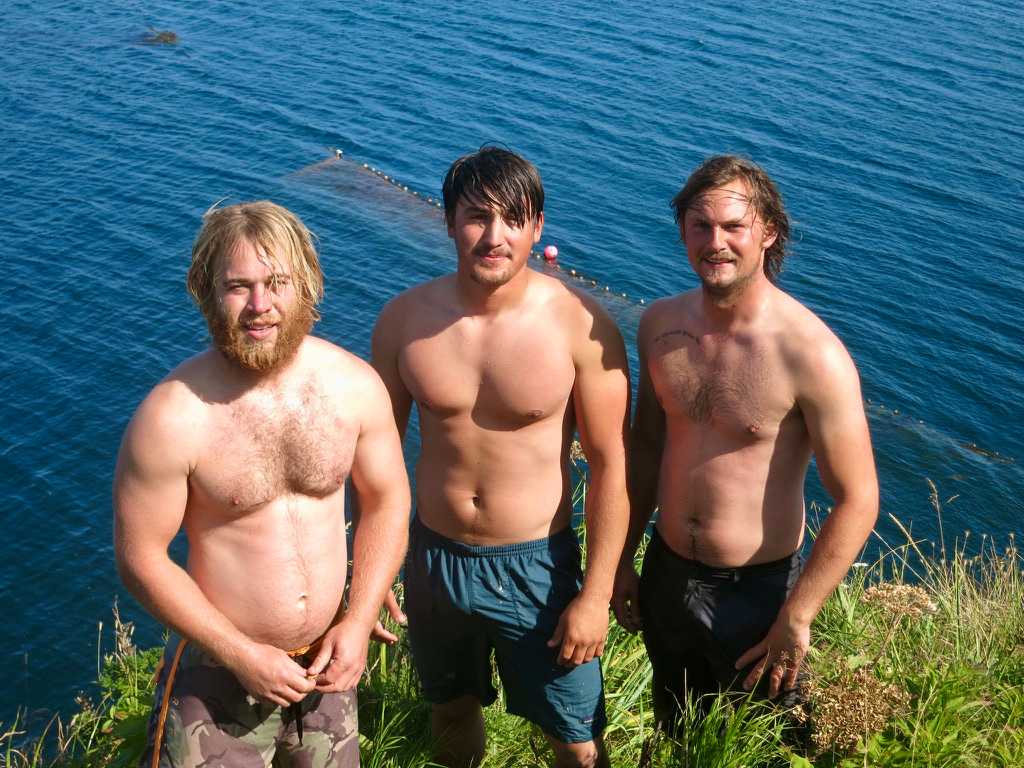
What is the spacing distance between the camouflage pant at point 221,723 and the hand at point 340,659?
3.2 inches

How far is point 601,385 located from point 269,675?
1499 millimetres

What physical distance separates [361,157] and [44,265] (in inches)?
293

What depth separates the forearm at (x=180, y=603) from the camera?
11.0 feet

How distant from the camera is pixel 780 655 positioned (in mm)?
3949

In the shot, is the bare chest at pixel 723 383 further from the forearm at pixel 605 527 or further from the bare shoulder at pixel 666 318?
the forearm at pixel 605 527

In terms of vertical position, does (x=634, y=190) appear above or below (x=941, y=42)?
below

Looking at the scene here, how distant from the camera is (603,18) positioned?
30562mm

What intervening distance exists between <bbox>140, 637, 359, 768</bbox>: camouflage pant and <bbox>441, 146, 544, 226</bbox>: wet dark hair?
67.3 inches

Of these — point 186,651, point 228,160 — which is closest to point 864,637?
point 186,651

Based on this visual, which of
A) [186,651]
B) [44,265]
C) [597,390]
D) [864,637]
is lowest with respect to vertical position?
[44,265]

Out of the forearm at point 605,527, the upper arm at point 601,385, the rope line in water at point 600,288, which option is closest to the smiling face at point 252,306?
the upper arm at point 601,385

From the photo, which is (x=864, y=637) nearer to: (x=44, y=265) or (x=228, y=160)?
(x=44, y=265)

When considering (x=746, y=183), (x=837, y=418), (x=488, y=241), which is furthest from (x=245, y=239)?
(x=837, y=418)

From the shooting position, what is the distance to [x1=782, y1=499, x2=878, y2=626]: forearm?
377cm
